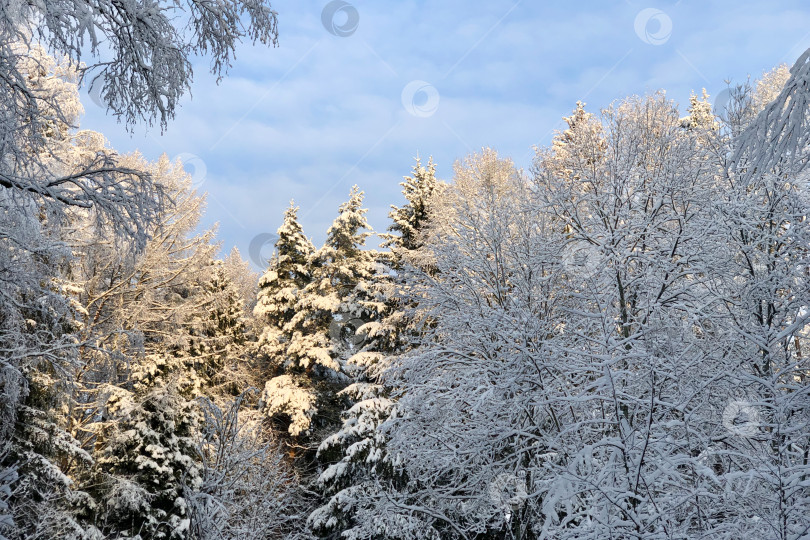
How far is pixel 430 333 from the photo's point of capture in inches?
485

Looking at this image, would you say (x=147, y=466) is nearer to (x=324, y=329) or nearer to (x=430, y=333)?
(x=324, y=329)

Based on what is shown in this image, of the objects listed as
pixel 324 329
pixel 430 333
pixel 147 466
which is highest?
pixel 324 329

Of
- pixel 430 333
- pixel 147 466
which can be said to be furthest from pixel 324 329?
pixel 430 333

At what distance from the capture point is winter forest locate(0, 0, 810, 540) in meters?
4.80

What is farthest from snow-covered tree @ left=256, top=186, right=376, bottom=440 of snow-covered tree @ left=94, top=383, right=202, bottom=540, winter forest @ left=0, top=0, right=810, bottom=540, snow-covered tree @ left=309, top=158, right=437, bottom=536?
snow-covered tree @ left=94, top=383, right=202, bottom=540

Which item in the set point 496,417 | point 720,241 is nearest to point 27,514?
point 496,417

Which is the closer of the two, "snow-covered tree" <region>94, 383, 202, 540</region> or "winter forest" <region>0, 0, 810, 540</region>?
"winter forest" <region>0, 0, 810, 540</region>

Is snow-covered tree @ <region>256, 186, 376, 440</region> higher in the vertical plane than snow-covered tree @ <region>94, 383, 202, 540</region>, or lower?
higher

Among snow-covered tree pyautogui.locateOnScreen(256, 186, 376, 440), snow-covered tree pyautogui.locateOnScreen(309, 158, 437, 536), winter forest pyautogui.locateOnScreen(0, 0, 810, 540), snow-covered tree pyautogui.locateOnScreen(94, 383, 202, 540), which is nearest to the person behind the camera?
winter forest pyautogui.locateOnScreen(0, 0, 810, 540)

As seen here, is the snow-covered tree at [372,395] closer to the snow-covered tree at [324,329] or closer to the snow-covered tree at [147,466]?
the snow-covered tree at [324,329]

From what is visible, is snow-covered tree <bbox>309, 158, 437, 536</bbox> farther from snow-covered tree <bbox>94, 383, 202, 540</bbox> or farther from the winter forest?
snow-covered tree <bbox>94, 383, 202, 540</bbox>

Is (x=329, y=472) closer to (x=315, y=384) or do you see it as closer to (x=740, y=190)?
Result: (x=315, y=384)

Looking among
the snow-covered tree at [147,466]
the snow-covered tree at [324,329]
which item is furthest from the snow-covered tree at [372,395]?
the snow-covered tree at [147,466]

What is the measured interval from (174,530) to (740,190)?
551 inches
